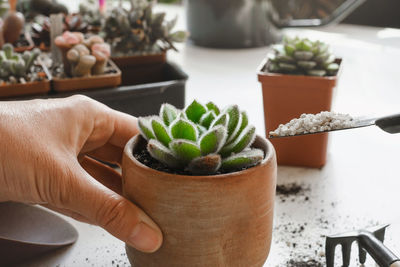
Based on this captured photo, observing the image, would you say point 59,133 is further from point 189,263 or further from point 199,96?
point 199,96

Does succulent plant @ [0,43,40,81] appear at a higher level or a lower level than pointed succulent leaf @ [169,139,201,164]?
lower

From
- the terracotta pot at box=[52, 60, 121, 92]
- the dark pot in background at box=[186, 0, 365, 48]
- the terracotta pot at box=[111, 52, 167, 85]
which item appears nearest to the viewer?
the terracotta pot at box=[52, 60, 121, 92]

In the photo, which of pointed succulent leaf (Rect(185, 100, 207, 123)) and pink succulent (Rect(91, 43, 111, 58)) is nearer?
pointed succulent leaf (Rect(185, 100, 207, 123))

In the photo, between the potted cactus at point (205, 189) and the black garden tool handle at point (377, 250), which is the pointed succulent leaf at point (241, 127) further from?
the black garden tool handle at point (377, 250)

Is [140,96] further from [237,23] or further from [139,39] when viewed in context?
[237,23]

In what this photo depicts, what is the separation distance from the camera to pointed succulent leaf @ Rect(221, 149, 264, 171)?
46cm

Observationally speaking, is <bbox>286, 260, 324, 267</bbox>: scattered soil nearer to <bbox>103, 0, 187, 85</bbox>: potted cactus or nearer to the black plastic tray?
the black plastic tray

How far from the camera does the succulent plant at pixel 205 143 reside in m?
0.45

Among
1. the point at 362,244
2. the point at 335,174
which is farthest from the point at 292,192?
the point at 362,244

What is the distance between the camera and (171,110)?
0.53 meters

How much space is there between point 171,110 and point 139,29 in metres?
0.71

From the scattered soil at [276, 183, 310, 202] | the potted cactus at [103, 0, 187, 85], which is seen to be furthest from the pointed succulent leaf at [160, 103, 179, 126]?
the potted cactus at [103, 0, 187, 85]

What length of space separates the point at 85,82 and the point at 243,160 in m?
0.57

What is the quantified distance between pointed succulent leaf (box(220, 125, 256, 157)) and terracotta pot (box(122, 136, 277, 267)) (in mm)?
26
